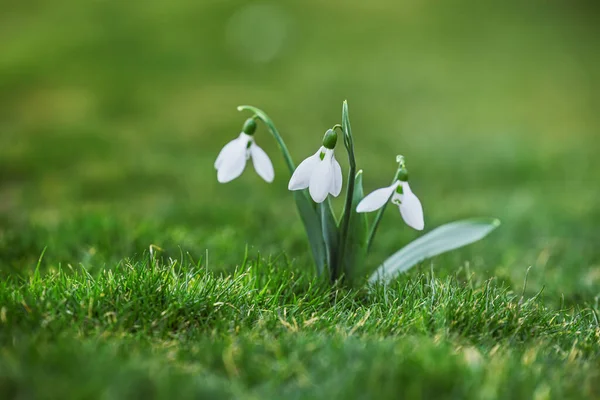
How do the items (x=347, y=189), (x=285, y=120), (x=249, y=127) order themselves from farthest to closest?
(x=285, y=120), (x=347, y=189), (x=249, y=127)

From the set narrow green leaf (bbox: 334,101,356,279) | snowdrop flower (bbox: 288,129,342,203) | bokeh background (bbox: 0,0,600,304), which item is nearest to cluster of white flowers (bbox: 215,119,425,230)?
snowdrop flower (bbox: 288,129,342,203)

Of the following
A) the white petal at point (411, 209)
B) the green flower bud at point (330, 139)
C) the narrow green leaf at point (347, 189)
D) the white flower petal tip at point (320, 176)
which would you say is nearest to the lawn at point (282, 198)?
Answer: the narrow green leaf at point (347, 189)

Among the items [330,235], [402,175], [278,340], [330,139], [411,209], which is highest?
[330,139]

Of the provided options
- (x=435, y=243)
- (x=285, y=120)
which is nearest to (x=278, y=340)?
(x=435, y=243)

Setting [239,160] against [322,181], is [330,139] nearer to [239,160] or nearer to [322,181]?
[322,181]

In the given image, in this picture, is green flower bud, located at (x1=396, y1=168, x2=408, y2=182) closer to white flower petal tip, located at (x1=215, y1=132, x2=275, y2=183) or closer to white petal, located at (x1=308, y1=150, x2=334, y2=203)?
white petal, located at (x1=308, y1=150, x2=334, y2=203)

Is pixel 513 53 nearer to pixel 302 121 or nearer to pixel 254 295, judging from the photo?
pixel 302 121

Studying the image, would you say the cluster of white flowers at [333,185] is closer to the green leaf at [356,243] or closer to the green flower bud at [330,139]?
the green flower bud at [330,139]

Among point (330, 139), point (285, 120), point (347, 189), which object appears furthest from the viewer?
point (285, 120)
